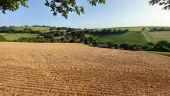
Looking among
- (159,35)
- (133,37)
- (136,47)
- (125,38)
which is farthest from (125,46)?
(159,35)

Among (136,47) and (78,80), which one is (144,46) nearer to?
(136,47)

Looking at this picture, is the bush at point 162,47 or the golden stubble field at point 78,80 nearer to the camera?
the golden stubble field at point 78,80

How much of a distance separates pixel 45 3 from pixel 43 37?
2761 inches

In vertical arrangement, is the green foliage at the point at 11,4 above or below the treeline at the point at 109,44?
above

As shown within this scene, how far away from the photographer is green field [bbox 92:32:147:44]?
255 feet

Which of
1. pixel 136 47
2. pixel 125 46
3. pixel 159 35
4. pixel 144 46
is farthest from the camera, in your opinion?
pixel 159 35

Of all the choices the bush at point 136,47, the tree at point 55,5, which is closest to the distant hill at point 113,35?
the bush at point 136,47

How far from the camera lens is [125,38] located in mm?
82438

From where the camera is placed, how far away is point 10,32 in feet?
303

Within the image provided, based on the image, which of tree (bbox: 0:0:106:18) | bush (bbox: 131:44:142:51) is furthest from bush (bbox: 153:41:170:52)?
tree (bbox: 0:0:106:18)

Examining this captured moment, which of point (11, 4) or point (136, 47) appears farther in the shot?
point (136, 47)

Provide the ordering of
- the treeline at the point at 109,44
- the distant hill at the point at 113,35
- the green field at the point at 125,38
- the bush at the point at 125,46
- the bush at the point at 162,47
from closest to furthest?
the bush at the point at 162,47
the treeline at the point at 109,44
the bush at the point at 125,46
the green field at the point at 125,38
the distant hill at the point at 113,35

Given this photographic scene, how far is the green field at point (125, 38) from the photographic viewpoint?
77700mm

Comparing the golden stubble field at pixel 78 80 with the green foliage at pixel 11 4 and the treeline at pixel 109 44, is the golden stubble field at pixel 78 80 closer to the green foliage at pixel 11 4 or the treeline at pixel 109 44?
the green foliage at pixel 11 4
